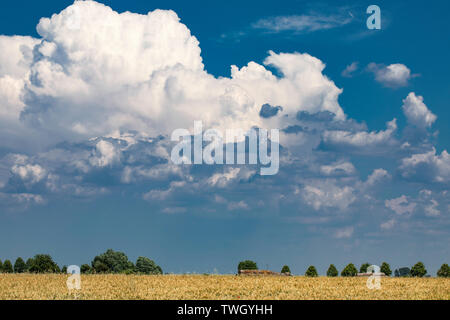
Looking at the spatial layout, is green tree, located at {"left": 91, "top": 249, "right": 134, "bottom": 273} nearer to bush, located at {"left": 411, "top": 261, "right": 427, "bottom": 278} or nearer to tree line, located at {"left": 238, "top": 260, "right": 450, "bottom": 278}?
tree line, located at {"left": 238, "top": 260, "right": 450, "bottom": 278}

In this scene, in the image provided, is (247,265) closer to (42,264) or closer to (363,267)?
(363,267)

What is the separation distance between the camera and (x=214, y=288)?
3131cm

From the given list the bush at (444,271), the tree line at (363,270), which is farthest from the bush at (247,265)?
the bush at (444,271)

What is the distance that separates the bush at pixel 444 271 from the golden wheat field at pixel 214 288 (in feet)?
12.1

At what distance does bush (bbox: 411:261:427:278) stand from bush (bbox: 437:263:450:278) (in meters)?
1.28

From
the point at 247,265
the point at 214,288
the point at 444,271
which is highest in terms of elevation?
the point at 247,265

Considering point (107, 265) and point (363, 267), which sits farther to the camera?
point (107, 265)

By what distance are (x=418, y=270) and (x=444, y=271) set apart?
2102mm

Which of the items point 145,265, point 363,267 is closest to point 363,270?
point 363,267

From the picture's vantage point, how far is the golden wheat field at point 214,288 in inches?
1135
